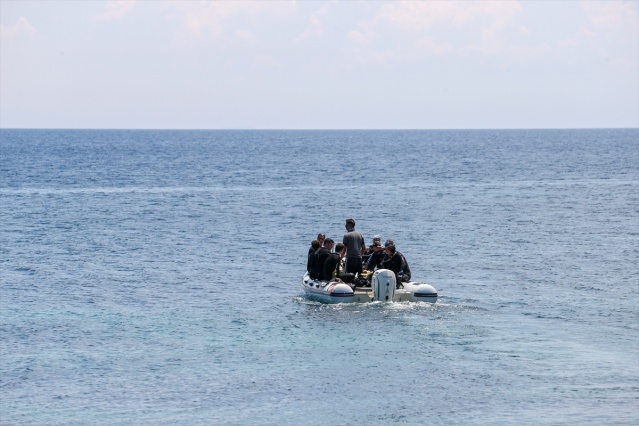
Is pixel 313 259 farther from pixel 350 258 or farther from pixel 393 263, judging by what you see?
pixel 393 263

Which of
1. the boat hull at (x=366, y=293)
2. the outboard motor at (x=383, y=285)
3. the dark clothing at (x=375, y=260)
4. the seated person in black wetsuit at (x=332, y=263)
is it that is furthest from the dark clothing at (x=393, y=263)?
the seated person in black wetsuit at (x=332, y=263)

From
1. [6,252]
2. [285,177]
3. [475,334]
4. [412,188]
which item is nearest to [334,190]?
[412,188]

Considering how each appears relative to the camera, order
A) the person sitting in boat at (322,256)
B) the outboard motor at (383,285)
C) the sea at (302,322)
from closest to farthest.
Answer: the sea at (302,322), the outboard motor at (383,285), the person sitting in boat at (322,256)

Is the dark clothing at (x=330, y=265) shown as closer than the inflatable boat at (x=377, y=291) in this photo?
No

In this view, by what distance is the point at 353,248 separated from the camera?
26.8 m

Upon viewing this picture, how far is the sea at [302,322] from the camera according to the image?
59.4 feet

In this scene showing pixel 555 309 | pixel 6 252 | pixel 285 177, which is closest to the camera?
pixel 555 309

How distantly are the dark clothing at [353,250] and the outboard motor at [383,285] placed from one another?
1.16 m

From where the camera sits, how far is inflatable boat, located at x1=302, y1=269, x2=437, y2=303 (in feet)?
84.8

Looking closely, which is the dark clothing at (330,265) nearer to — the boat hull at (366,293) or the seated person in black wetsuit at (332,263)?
the seated person in black wetsuit at (332,263)

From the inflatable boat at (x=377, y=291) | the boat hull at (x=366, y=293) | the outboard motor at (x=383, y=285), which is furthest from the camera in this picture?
the boat hull at (x=366, y=293)

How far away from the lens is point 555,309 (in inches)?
1038

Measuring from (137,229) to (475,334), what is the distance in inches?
1078

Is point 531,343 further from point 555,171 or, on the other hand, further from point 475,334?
point 555,171
